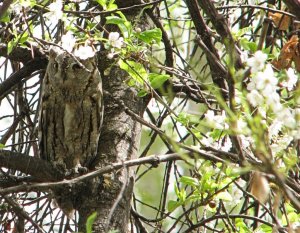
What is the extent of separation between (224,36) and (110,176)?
3.76 feet

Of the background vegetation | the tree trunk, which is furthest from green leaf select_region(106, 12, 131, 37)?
the tree trunk

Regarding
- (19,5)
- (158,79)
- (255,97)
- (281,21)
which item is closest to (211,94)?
(158,79)

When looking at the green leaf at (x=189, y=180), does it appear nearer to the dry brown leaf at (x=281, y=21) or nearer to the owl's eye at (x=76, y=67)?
the dry brown leaf at (x=281, y=21)

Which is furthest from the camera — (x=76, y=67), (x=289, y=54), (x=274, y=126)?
(x=76, y=67)

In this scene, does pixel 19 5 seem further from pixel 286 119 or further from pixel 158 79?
pixel 286 119

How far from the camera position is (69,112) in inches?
121

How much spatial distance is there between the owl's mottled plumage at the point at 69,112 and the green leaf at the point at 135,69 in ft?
1.84

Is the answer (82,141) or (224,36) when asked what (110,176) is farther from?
(224,36)

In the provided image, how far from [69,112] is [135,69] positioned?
78 centimetres

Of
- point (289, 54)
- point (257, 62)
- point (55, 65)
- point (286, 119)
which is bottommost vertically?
point (286, 119)

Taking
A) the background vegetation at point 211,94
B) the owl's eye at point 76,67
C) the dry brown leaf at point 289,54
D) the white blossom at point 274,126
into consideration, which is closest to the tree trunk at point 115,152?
the background vegetation at point 211,94

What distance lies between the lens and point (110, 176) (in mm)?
2594

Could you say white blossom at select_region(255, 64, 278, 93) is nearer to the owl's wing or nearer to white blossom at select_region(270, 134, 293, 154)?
white blossom at select_region(270, 134, 293, 154)

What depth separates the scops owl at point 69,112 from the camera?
117 inches
